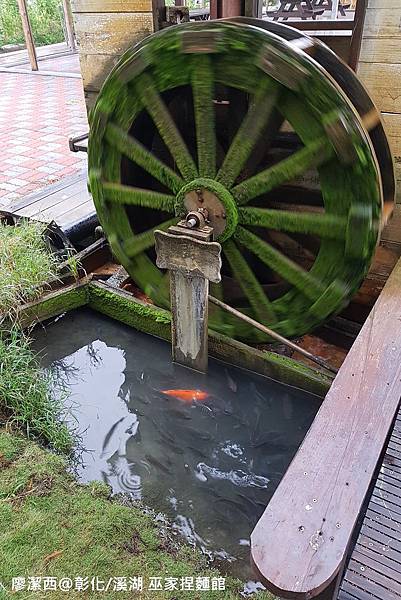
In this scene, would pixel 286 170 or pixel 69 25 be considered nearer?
pixel 286 170

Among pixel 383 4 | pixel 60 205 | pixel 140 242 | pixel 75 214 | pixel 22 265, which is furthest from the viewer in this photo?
pixel 60 205

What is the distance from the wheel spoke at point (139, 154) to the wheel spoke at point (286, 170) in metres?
0.40

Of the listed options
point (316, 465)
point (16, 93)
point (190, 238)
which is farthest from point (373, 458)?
point (16, 93)

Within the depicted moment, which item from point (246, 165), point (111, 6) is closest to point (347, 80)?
point (246, 165)

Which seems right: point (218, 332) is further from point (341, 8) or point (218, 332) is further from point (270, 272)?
point (341, 8)

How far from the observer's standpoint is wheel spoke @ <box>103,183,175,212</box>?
2832mm

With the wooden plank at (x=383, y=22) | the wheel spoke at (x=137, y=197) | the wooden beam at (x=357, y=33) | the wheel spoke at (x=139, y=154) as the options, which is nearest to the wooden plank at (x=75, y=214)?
the wheel spoke at (x=137, y=197)

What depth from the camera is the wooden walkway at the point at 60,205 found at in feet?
12.4

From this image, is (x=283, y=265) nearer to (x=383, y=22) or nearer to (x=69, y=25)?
(x=383, y=22)

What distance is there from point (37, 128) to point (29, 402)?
5184 mm

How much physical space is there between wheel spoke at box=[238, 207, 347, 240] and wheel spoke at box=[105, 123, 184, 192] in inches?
17.7

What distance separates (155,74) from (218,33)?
0.43 metres

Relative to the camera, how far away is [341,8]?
5418 millimetres

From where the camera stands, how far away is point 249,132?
250 centimetres
